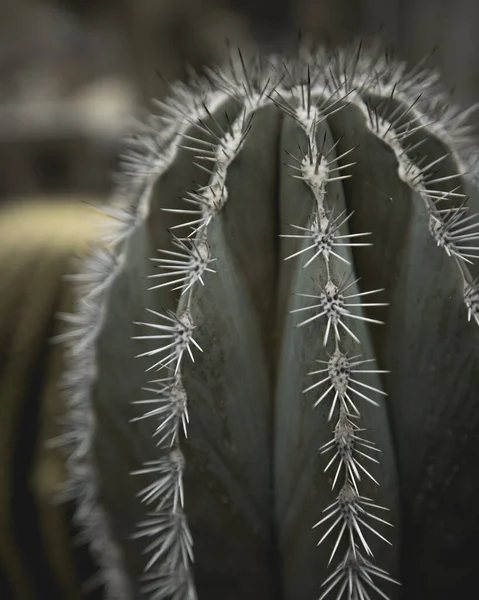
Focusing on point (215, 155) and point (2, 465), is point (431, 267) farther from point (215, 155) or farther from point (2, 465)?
point (2, 465)

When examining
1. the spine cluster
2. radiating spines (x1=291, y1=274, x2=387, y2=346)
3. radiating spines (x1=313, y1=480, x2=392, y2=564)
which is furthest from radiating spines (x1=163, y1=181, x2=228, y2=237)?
radiating spines (x1=313, y1=480, x2=392, y2=564)

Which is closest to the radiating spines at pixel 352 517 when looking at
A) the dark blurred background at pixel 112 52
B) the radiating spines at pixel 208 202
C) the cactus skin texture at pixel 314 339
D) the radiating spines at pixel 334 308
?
the cactus skin texture at pixel 314 339

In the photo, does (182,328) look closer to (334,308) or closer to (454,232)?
(334,308)

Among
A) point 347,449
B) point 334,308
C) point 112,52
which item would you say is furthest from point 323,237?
point 112,52

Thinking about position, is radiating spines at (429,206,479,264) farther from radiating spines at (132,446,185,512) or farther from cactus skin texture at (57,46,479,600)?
radiating spines at (132,446,185,512)

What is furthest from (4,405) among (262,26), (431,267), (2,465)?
(262,26)

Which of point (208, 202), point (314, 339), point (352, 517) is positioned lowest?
point (352, 517)
